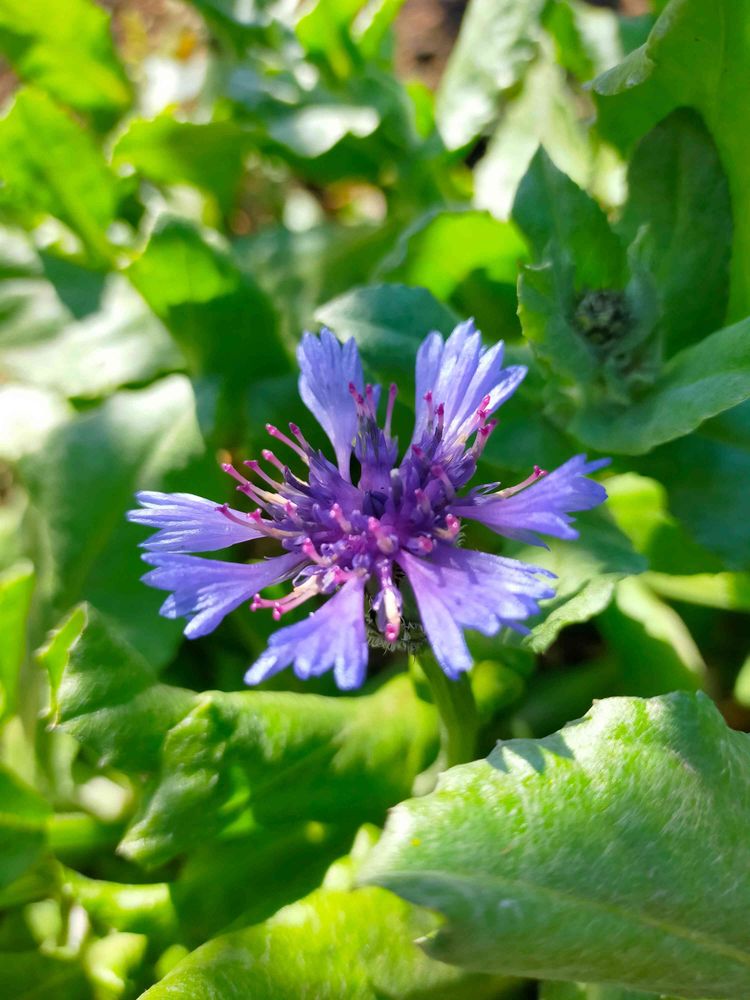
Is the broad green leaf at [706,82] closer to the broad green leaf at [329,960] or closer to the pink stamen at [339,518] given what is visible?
the pink stamen at [339,518]

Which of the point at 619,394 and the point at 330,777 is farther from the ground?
the point at 619,394

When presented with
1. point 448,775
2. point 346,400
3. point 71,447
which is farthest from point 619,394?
point 71,447

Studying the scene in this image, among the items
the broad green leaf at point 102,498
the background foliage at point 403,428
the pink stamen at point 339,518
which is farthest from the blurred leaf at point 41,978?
the pink stamen at point 339,518

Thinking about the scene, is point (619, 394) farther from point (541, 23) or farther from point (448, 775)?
point (541, 23)

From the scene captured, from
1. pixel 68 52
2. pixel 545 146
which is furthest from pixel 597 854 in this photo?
pixel 68 52

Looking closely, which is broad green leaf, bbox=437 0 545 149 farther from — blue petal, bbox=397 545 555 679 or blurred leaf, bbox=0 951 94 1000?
blurred leaf, bbox=0 951 94 1000

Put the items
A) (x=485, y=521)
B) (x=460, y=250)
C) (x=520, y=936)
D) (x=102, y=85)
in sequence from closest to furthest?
(x=520, y=936)
(x=485, y=521)
(x=460, y=250)
(x=102, y=85)
